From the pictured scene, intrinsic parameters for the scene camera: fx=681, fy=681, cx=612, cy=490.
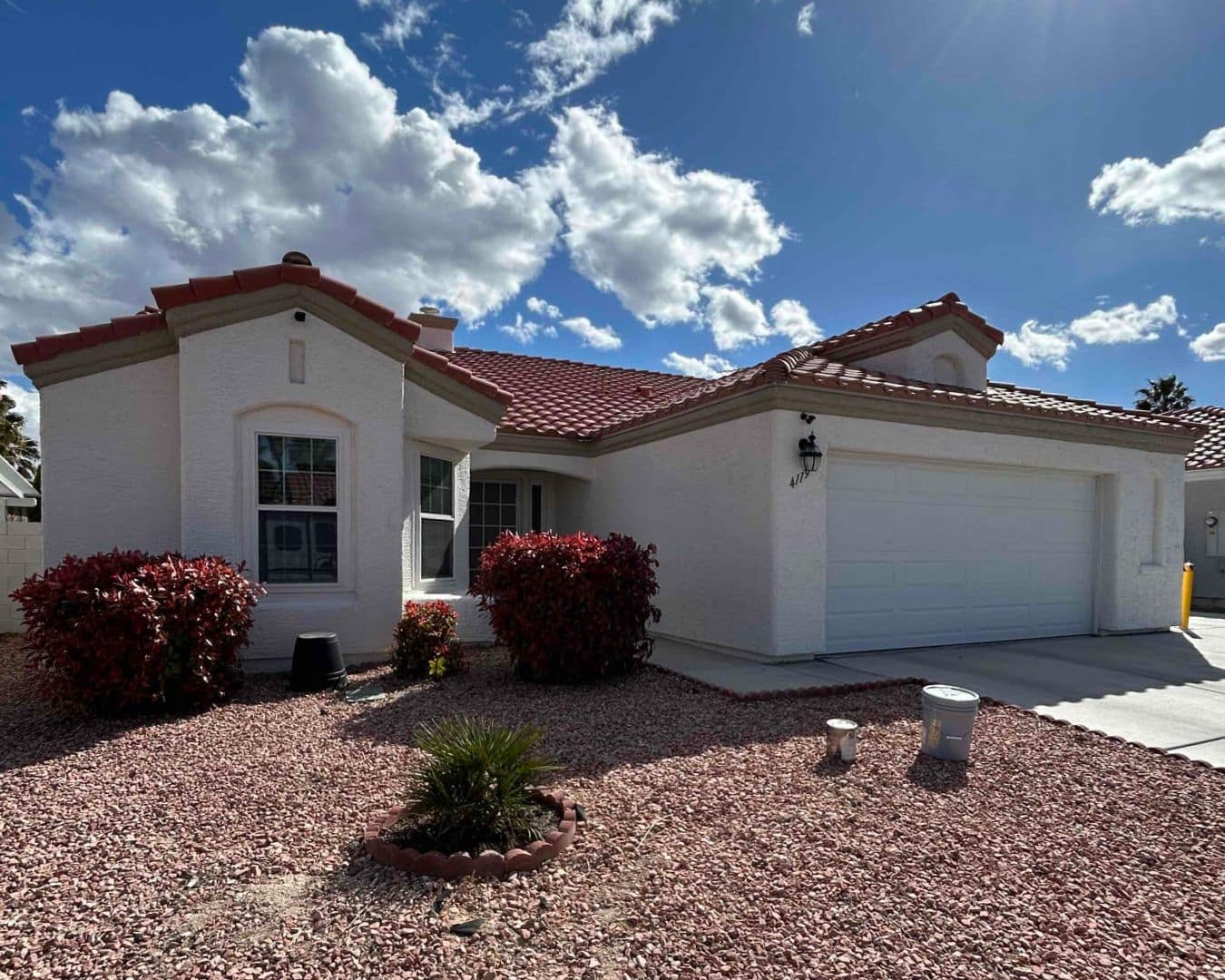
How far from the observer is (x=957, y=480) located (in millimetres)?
10023

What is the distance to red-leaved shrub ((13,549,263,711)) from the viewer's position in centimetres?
602

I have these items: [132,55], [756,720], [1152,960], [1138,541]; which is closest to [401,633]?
[756,720]

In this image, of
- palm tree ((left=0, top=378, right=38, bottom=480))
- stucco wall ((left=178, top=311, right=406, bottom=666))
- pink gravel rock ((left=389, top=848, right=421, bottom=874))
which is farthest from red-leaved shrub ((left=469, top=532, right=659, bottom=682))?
palm tree ((left=0, top=378, right=38, bottom=480))

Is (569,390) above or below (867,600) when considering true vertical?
above

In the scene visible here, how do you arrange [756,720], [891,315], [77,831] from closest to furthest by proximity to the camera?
[77,831], [756,720], [891,315]

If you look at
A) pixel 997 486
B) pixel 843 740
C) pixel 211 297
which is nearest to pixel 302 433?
pixel 211 297

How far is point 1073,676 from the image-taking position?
27.0 feet

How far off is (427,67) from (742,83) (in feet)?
16.6

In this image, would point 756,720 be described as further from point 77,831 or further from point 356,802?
point 77,831

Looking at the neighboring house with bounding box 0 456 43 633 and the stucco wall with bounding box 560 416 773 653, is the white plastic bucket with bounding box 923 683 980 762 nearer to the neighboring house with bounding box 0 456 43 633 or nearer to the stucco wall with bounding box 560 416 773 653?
the stucco wall with bounding box 560 416 773 653

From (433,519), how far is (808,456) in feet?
17.6

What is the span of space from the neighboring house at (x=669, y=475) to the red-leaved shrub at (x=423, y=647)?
0.74 metres

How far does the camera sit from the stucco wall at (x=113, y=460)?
788cm

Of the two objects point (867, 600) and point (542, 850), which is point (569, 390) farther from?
point (542, 850)
